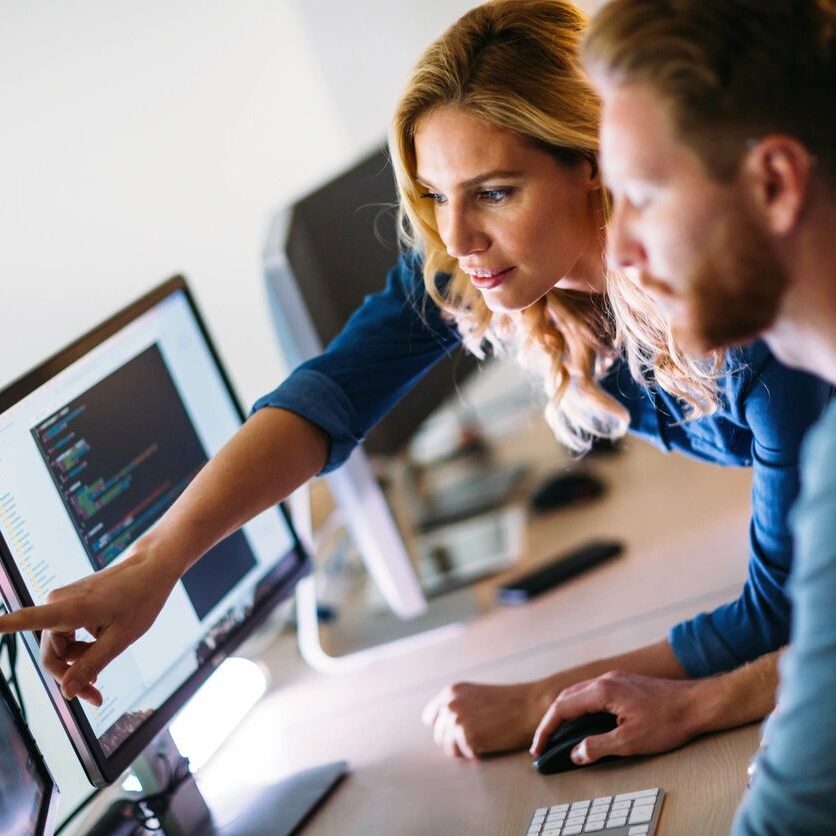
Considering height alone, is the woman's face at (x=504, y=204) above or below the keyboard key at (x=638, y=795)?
above

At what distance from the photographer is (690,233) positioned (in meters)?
0.86

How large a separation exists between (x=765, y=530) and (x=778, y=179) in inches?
20.6

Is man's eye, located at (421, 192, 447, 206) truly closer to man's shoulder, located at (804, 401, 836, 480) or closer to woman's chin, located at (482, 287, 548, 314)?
woman's chin, located at (482, 287, 548, 314)

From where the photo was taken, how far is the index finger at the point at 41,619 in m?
1.05

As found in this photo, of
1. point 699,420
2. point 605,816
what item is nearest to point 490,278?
point 699,420

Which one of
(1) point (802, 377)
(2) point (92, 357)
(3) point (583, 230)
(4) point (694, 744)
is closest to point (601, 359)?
(3) point (583, 230)

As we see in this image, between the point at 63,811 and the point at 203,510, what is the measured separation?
55 cm

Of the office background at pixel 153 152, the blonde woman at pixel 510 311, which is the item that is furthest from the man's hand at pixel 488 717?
the office background at pixel 153 152

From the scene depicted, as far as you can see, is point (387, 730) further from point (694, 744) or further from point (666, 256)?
point (666, 256)

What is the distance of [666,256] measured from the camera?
87cm

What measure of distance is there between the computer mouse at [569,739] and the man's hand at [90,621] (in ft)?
1.35

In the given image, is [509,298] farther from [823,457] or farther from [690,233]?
[823,457]

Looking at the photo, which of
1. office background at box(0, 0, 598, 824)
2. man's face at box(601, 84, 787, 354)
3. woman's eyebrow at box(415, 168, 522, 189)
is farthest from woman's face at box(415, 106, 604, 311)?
office background at box(0, 0, 598, 824)

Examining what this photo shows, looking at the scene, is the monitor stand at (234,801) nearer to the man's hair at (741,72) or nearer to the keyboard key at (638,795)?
the keyboard key at (638,795)
